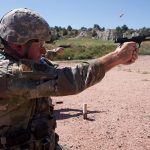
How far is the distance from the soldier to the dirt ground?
3972 millimetres

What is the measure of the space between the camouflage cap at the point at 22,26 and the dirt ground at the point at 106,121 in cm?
447

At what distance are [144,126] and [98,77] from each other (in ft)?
19.6

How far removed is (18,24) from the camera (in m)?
3.34

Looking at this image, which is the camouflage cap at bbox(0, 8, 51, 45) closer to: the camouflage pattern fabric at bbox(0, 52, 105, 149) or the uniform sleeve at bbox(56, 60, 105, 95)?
the camouflage pattern fabric at bbox(0, 52, 105, 149)

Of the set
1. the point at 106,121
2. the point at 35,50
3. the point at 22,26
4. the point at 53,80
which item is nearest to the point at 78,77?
the point at 53,80

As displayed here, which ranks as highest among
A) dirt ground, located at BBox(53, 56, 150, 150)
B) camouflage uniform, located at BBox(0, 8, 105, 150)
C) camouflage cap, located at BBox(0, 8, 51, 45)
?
camouflage cap, located at BBox(0, 8, 51, 45)

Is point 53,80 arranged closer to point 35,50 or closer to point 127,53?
point 35,50

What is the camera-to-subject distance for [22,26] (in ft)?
10.9

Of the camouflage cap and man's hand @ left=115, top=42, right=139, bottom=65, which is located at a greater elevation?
the camouflage cap

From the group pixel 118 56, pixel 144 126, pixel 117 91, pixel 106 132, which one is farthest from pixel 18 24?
pixel 117 91

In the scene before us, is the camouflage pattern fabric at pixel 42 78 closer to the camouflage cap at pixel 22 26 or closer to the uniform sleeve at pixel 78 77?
the uniform sleeve at pixel 78 77

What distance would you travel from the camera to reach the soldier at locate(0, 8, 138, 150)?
3.18 m

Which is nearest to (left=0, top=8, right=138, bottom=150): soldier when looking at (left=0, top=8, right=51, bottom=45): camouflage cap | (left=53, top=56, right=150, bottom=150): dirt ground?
(left=0, top=8, right=51, bottom=45): camouflage cap

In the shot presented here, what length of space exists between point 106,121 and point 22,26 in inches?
253
